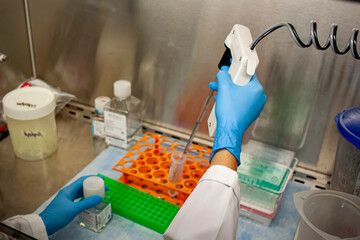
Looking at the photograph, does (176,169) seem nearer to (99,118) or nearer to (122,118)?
(122,118)

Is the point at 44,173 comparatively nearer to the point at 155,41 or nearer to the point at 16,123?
the point at 16,123

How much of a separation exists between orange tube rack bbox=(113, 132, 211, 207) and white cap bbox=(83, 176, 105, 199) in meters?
0.14

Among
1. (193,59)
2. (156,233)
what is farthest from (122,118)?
(156,233)

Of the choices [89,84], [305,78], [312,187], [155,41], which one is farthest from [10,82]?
[312,187]

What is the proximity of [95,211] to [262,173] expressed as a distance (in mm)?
568

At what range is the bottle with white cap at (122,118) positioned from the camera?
4.42 feet

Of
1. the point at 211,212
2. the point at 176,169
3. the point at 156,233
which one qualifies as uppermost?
the point at 211,212

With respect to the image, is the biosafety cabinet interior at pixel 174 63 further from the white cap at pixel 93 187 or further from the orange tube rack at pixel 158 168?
the white cap at pixel 93 187

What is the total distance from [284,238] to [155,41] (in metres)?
0.85

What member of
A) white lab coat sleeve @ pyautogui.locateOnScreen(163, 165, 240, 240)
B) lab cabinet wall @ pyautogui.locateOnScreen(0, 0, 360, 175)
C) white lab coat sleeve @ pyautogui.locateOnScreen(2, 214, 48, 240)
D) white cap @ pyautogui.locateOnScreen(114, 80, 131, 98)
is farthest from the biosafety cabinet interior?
white lab coat sleeve @ pyautogui.locateOnScreen(163, 165, 240, 240)

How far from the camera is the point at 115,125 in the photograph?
1392 millimetres

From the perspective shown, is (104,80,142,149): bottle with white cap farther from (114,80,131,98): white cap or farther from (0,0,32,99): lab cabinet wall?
(0,0,32,99): lab cabinet wall

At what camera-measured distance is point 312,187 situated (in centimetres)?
130

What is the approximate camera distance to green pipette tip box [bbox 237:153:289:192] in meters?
1.12
